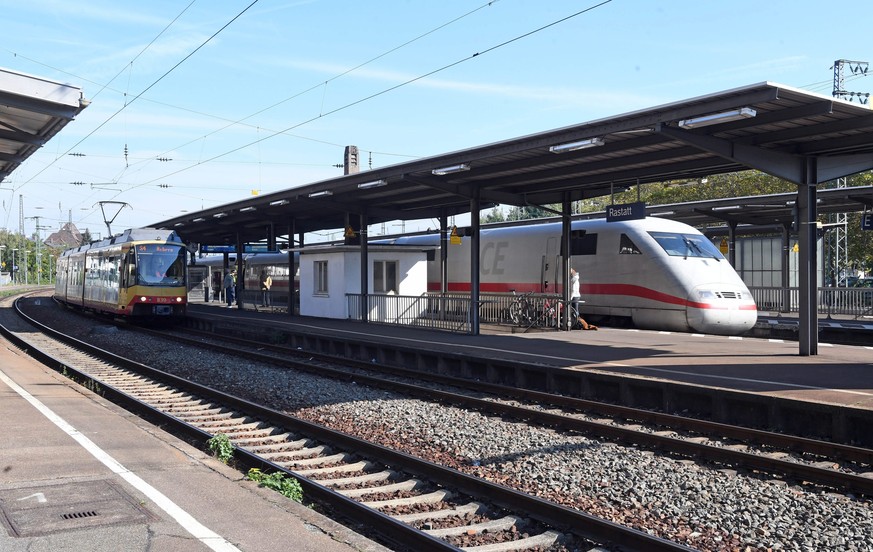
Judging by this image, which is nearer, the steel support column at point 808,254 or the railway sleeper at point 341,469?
the railway sleeper at point 341,469

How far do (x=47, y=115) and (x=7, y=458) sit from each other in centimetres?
758

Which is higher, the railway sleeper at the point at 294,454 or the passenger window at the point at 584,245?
the passenger window at the point at 584,245

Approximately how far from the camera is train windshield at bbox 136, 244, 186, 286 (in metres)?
26.5

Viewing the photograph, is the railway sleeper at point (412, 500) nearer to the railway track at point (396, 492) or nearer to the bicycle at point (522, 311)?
the railway track at point (396, 492)

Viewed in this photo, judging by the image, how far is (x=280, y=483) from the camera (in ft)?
23.6

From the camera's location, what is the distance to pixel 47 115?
43.0ft

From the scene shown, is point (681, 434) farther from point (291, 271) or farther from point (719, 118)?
point (291, 271)

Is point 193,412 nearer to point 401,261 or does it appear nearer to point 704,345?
point 704,345

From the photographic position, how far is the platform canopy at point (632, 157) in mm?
12266

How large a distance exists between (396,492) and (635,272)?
15.9m

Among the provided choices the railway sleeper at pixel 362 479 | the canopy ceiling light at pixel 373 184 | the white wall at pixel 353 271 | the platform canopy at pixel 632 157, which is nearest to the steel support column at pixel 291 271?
the white wall at pixel 353 271

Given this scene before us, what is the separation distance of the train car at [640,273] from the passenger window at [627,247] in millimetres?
29

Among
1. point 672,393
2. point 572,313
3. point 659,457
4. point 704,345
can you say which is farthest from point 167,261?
point 659,457

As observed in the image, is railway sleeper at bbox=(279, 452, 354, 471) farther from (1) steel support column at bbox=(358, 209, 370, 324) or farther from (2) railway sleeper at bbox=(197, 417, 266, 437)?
(1) steel support column at bbox=(358, 209, 370, 324)
